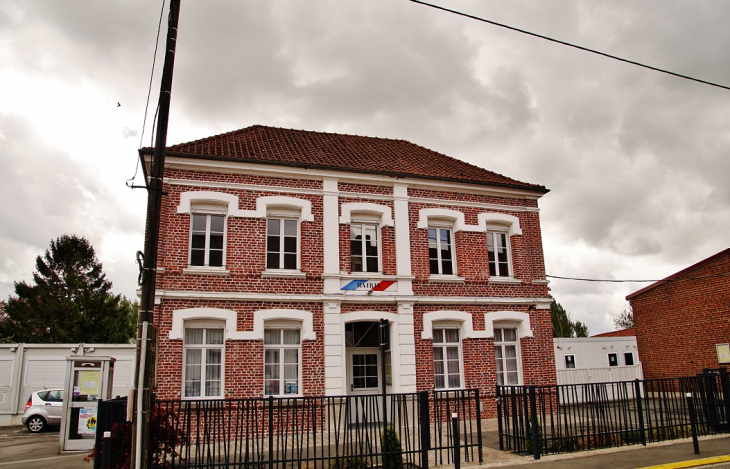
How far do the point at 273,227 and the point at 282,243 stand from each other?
545 mm

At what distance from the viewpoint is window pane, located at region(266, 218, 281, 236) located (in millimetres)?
15031

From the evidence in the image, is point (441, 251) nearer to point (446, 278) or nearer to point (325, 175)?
point (446, 278)

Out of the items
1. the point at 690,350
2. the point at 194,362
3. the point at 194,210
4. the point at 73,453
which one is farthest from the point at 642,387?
the point at 690,350

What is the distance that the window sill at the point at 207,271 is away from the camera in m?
13.8

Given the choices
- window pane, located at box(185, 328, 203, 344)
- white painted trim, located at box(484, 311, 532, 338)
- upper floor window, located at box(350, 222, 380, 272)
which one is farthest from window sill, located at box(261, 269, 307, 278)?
white painted trim, located at box(484, 311, 532, 338)

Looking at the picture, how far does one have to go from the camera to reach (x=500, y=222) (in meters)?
17.5

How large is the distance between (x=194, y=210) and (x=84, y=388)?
201 inches

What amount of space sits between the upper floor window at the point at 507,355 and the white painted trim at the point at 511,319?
0.89ft

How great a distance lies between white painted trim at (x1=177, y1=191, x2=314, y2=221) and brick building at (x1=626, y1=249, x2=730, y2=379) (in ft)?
56.8

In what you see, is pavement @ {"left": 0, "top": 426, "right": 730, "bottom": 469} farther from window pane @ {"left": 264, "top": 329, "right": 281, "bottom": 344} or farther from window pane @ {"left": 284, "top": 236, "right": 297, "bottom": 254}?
window pane @ {"left": 284, "top": 236, "right": 297, "bottom": 254}

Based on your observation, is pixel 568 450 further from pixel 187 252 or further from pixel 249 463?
pixel 187 252

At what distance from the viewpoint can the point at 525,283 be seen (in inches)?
676

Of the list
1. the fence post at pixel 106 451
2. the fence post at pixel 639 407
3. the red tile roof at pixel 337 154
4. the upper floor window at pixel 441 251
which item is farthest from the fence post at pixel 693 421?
the fence post at pixel 106 451

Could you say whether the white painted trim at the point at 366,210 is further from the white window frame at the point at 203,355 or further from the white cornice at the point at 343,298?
the white window frame at the point at 203,355
